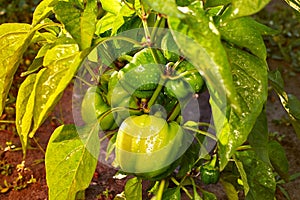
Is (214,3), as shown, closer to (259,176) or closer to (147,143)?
(147,143)

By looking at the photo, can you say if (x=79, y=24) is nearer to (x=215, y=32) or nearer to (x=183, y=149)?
(x=215, y=32)

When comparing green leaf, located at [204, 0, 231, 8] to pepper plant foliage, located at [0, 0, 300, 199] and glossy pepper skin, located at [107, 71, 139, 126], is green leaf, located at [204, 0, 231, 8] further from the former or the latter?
glossy pepper skin, located at [107, 71, 139, 126]

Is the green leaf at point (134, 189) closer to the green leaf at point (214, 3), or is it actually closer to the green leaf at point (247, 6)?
the green leaf at point (214, 3)

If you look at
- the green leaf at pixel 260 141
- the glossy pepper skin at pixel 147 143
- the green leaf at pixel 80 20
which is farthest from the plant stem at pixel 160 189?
the green leaf at pixel 80 20

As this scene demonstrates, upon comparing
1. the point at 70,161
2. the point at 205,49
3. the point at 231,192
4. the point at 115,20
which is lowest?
the point at 231,192

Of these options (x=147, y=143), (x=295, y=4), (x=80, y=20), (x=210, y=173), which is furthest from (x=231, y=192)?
(x=80, y=20)

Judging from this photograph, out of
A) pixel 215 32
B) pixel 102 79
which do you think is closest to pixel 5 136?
pixel 102 79
